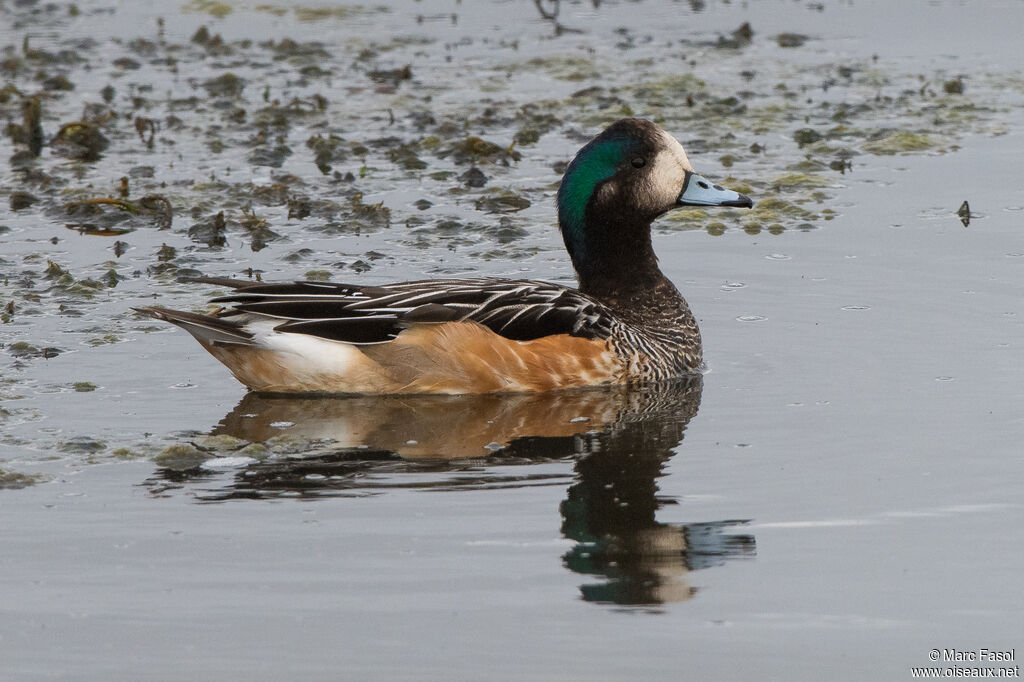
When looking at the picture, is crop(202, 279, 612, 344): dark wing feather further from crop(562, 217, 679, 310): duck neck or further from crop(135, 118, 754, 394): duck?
crop(562, 217, 679, 310): duck neck

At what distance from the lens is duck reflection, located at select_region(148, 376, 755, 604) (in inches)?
238

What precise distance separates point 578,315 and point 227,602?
3.34m

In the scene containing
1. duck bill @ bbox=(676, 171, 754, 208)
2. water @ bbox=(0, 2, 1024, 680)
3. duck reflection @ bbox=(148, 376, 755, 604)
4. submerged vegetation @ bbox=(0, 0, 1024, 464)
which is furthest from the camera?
submerged vegetation @ bbox=(0, 0, 1024, 464)

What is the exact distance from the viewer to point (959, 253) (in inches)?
398

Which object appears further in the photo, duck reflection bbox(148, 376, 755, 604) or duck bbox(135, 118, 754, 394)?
duck bbox(135, 118, 754, 394)

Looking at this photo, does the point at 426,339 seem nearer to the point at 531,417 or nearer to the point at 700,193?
the point at 531,417

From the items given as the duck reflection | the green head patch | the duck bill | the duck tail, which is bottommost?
the duck reflection

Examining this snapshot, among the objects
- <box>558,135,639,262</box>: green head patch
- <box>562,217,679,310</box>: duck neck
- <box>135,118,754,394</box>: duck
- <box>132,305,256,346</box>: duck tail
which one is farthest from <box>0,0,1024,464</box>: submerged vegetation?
<box>558,135,639,262</box>: green head patch

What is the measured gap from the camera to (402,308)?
828 centimetres

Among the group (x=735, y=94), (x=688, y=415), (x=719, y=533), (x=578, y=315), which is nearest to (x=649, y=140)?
(x=578, y=315)

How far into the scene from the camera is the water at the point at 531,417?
17.8 feet

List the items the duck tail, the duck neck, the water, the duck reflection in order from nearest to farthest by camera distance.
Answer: the water < the duck reflection < the duck tail < the duck neck

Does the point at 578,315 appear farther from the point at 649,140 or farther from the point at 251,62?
the point at 251,62

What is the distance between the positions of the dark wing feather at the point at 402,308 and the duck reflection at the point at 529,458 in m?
0.35
